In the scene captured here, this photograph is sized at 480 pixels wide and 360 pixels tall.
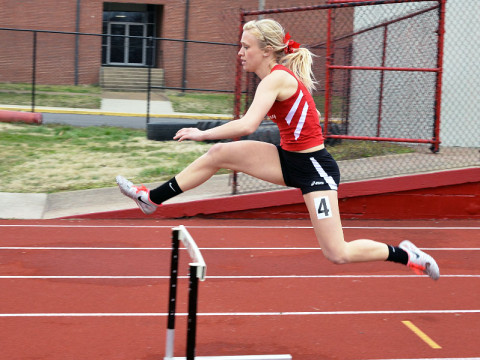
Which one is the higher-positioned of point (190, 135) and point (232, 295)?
point (190, 135)

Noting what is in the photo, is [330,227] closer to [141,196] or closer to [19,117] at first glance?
[141,196]

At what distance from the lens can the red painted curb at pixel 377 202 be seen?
9.43 meters

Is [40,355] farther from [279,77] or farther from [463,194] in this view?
[463,194]

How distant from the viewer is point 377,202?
9602 millimetres

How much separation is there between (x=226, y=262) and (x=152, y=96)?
40.5ft

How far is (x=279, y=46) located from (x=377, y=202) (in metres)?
5.21

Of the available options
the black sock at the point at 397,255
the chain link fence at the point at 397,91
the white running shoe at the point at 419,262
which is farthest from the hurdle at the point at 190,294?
the chain link fence at the point at 397,91

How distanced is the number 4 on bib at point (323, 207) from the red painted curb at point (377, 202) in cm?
462

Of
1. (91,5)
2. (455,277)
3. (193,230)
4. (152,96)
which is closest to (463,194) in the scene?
(455,277)

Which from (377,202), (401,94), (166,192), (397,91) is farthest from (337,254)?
(397,91)

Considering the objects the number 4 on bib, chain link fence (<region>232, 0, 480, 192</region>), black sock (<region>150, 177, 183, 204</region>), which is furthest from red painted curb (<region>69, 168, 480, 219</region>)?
the number 4 on bib

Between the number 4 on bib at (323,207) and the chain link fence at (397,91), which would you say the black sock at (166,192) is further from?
the chain link fence at (397,91)

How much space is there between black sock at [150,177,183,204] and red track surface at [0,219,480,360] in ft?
3.25

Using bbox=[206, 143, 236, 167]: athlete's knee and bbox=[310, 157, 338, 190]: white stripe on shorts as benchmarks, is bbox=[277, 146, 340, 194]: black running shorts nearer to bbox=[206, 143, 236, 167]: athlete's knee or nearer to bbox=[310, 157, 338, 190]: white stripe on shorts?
bbox=[310, 157, 338, 190]: white stripe on shorts
